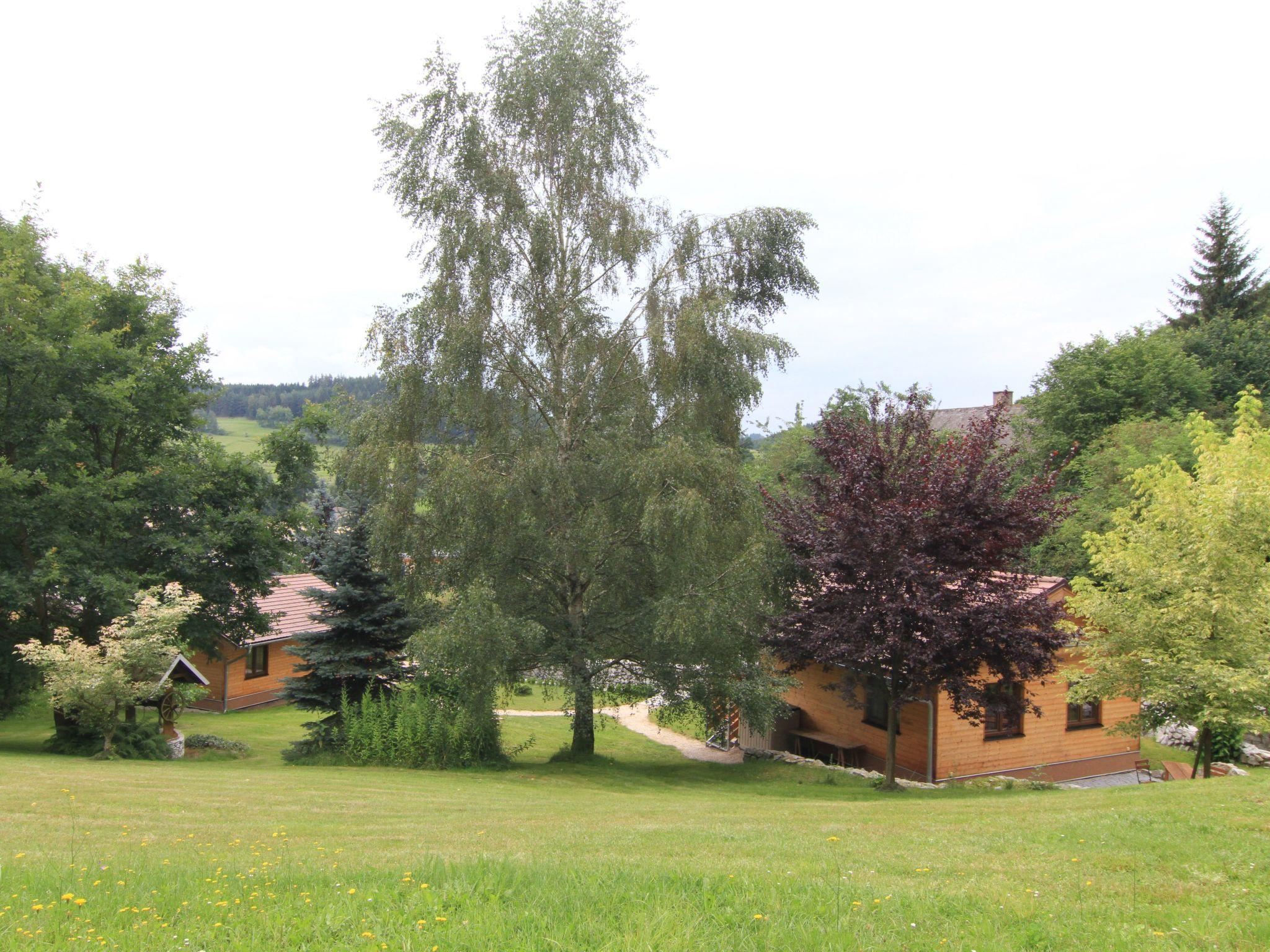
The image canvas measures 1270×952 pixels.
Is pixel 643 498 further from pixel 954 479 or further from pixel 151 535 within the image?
pixel 151 535

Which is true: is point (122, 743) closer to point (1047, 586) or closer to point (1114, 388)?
point (1047, 586)

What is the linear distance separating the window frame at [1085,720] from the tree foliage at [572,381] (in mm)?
8611

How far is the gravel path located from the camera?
21748 mm

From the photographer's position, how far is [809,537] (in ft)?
49.0

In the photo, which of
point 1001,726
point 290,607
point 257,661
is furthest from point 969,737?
point 257,661

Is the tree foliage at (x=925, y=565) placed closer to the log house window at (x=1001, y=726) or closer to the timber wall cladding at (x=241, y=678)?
the log house window at (x=1001, y=726)

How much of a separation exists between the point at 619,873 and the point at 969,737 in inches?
556

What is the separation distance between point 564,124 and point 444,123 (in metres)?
2.53

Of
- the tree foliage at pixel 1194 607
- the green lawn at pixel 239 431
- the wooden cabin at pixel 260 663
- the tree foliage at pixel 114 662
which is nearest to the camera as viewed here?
the tree foliage at pixel 1194 607

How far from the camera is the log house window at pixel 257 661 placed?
2795 centimetres

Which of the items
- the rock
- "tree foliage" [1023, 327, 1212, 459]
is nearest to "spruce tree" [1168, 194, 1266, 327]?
"tree foliage" [1023, 327, 1212, 459]

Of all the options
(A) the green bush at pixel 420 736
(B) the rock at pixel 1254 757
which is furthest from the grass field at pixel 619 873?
(B) the rock at pixel 1254 757

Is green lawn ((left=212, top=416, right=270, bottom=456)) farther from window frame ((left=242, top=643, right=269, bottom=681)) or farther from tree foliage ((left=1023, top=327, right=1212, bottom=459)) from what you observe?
tree foliage ((left=1023, top=327, right=1212, bottom=459))

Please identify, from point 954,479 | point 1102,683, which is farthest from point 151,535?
point 1102,683
